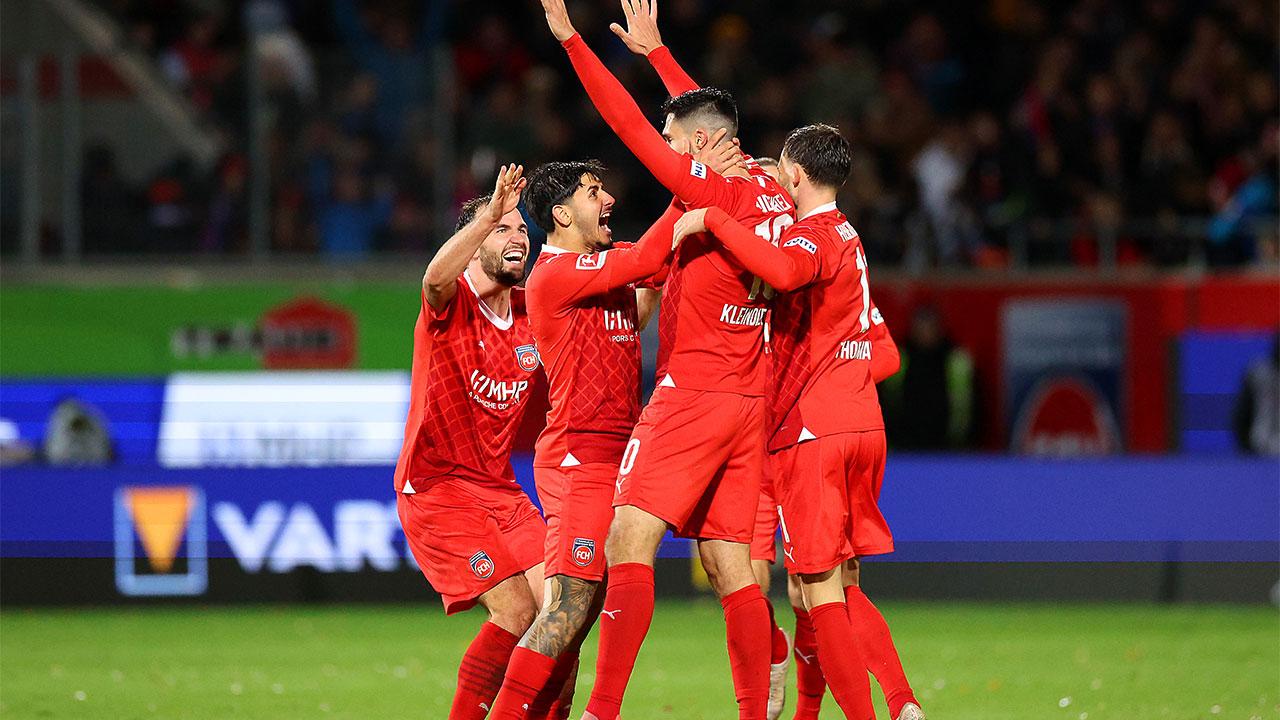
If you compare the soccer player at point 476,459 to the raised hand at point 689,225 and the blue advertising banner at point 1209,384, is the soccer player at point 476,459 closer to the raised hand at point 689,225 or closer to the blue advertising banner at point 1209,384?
the raised hand at point 689,225

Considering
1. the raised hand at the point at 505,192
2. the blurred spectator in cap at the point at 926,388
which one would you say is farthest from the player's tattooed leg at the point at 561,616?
the blurred spectator in cap at the point at 926,388

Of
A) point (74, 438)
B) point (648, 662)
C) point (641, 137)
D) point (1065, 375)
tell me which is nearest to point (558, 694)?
point (641, 137)

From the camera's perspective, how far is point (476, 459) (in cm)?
743

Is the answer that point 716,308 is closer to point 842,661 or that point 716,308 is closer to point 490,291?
point 490,291

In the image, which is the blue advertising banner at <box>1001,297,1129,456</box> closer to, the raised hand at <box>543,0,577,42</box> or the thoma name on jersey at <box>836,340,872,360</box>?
the thoma name on jersey at <box>836,340,872,360</box>

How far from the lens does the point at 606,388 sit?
7363 mm

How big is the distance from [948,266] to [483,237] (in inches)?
429

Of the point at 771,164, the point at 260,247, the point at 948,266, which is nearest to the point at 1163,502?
the point at 948,266

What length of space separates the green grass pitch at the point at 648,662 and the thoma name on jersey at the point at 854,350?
2.01 m

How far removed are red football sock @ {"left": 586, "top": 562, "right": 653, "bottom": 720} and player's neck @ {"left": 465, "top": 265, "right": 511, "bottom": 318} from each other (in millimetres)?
1281

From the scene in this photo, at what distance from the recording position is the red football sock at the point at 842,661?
22.8ft

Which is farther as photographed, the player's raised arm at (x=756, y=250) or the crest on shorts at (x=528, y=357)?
the crest on shorts at (x=528, y=357)

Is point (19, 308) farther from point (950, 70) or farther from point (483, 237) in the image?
point (483, 237)

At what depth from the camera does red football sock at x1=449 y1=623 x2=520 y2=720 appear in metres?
7.14
